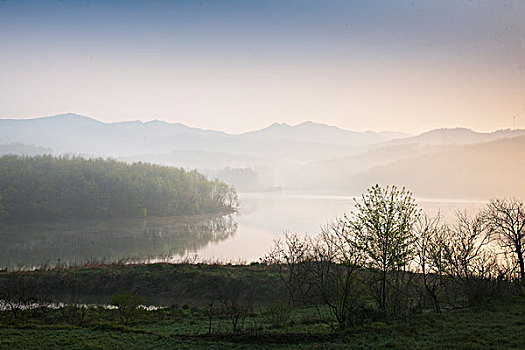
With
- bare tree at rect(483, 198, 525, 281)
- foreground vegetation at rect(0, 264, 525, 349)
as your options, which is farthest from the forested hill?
bare tree at rect(483, 198, 525, 281)

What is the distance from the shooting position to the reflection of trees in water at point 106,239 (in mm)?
35000

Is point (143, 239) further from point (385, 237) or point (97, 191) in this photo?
point (385, 237)

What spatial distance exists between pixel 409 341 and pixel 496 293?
17.2 feet

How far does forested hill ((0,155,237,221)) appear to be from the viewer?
6462cm

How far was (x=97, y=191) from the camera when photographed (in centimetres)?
7150

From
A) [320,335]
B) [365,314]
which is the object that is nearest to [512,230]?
[365,314]

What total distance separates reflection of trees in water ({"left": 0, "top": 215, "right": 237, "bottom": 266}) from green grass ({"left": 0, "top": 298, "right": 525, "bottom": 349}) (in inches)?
864

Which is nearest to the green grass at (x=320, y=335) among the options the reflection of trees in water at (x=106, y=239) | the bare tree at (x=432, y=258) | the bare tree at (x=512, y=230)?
the bare tree at (x=432, y=258)

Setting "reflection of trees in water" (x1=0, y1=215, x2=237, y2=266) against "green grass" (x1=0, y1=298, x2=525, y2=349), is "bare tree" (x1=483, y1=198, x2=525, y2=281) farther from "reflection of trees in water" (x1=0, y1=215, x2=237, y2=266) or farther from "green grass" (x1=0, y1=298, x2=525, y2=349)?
"reflection of trees in water" (x1=0, y1=215, x2=237, y2=266)

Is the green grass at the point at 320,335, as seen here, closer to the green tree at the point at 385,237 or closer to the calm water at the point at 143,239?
the green tree at the point at 385,237

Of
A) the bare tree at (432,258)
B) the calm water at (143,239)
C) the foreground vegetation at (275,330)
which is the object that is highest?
the bare tree at (432,258)

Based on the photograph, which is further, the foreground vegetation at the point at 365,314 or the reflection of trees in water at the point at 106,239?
the reflection of trees in water at the point at 106,239

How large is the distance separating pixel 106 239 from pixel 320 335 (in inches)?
1593

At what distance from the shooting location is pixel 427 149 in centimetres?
18062
